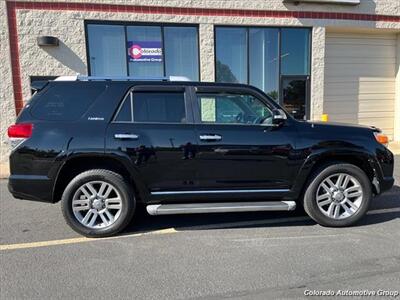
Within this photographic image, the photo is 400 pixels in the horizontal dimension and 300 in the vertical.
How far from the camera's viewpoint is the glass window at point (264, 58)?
1160cm

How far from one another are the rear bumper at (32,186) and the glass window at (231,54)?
8.07 metres

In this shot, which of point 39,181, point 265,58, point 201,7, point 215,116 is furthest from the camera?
point 265,58

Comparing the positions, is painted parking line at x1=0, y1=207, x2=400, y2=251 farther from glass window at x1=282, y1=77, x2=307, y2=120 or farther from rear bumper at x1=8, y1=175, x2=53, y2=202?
glass window at x1=282, y1=77, x2=307, y2=120

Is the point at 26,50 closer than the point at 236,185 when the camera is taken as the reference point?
No

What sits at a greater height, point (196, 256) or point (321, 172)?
point (321, 172)

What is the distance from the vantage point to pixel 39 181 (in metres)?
4.25

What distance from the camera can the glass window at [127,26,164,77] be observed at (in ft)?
35.5

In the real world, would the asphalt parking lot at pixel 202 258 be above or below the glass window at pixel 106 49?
below

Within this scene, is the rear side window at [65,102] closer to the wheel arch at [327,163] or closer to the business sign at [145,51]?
the wheel arch at [327,163]

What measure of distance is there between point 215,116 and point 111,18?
291 inches

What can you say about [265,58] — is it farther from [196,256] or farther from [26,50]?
[196,256]

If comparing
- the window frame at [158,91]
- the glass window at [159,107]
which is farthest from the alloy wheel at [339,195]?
the glass window at [159,107]

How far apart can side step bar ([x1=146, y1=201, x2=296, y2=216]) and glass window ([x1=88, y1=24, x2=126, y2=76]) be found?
749 centimetres

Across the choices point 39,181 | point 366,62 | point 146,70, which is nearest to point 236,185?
point 39,181
